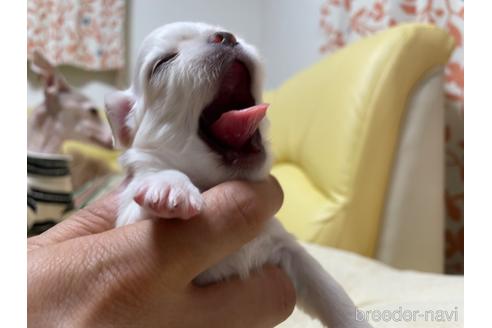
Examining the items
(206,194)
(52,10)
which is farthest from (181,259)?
(52,10)

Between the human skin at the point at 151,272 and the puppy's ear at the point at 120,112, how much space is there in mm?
197

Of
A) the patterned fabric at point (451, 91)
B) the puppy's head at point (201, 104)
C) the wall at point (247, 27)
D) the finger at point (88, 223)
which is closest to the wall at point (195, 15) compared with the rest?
the wall at point (247, 27)

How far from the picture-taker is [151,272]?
0.51m

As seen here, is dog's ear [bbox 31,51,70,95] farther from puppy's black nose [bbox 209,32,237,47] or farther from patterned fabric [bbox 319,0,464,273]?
puppy's black nose [bbox 209,32,237,47]

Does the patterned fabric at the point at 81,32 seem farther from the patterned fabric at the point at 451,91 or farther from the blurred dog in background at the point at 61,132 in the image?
the patterned fabric at the point at 451,91

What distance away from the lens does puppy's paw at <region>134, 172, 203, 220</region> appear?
50 cm

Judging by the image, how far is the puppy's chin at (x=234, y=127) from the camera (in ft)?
1.86

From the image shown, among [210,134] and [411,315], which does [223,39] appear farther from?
[411,315]

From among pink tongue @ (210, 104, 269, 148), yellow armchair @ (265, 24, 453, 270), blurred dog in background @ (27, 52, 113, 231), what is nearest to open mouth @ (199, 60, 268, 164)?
pink tongue @ (210, 104, 269, 148)

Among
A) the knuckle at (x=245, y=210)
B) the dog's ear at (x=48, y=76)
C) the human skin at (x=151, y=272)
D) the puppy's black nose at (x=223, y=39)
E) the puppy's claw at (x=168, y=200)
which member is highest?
the puppy's black nose at (x=223, y=39)

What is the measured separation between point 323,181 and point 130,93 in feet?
3.13

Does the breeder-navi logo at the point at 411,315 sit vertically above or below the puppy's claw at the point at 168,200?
below

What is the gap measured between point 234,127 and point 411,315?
400mm
